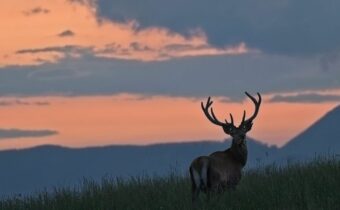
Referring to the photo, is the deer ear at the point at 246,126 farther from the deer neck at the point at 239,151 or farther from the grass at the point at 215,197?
the grass at the point at 215,197

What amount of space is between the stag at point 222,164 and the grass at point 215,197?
8.3 inches

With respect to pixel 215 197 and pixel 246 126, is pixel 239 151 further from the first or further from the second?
pixel 215 197

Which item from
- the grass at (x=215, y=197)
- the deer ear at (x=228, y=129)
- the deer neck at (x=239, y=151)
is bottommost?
the grass at (x=215, y=197)

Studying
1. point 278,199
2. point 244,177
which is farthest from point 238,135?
point 278,199

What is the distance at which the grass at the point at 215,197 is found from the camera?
53.3ft

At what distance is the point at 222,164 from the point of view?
1755 cm

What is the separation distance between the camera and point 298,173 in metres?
18.2

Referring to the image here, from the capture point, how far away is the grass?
16.2 metres

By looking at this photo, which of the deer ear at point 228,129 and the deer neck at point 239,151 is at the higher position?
the deer ear at point 228,129

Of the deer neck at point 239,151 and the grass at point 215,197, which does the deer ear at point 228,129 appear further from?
the grass at point 215,197

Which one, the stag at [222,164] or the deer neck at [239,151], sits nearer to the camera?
the stag at [222,164]

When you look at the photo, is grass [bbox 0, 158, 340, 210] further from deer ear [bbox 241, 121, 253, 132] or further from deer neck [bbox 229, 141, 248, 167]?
deer ear [bbox 241, 121, 253, 132]

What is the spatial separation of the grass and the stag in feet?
0.69

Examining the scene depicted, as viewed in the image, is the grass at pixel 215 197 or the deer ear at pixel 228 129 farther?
the deer ear at pixel 228 129
